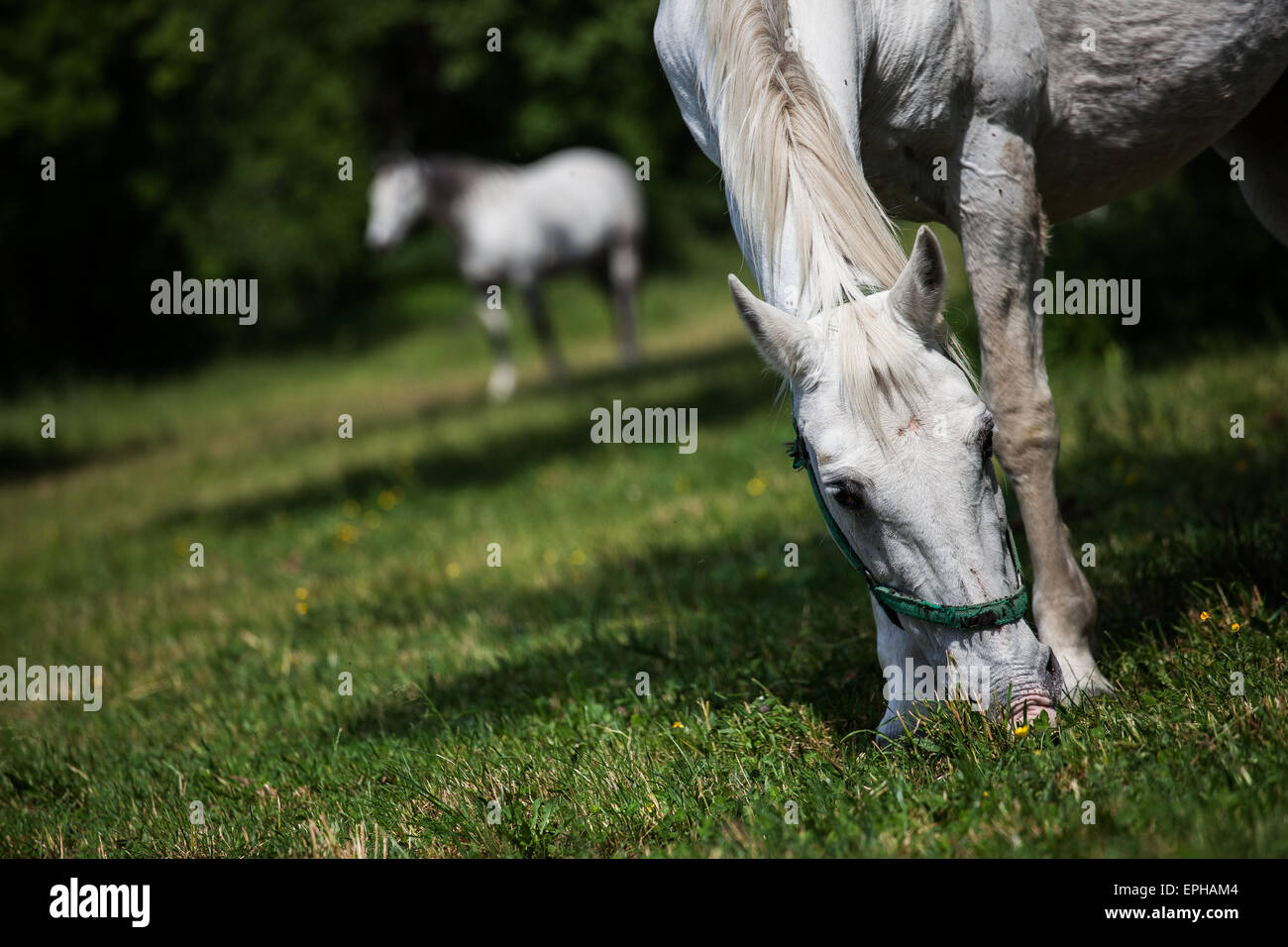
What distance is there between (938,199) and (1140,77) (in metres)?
0.64

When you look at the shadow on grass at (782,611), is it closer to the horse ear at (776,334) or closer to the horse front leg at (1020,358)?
the horse front leg at (1020,358)

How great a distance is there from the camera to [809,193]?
2.37 m

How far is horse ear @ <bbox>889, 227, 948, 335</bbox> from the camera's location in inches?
84.5

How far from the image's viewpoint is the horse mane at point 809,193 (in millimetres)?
2164

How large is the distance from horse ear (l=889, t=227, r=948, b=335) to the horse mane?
39 millimetres

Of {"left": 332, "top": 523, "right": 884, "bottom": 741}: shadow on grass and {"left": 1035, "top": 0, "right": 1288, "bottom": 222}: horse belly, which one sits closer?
{"left": 1035, "top": 0, "right": 1288, "bottom": 222}: horse belly

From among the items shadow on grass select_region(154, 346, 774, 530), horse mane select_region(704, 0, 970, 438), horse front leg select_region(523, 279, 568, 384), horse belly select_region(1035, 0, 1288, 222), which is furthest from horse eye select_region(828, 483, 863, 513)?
horse front leg select_region(523, 279, 568, 384)

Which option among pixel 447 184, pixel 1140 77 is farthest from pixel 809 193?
pixel 447 184

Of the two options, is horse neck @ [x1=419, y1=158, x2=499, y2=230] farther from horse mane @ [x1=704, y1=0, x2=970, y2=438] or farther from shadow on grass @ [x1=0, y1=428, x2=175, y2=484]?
horse mane @ [x1=704, y1=0, x2=970, y2=438]

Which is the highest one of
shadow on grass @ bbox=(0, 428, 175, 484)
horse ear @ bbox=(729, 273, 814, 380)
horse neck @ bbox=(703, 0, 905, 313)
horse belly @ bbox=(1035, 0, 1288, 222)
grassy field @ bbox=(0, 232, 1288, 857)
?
shadow on grass @ bbox=(0, 428, 175, 484)

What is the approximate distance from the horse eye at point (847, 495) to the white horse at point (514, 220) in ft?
37.5
